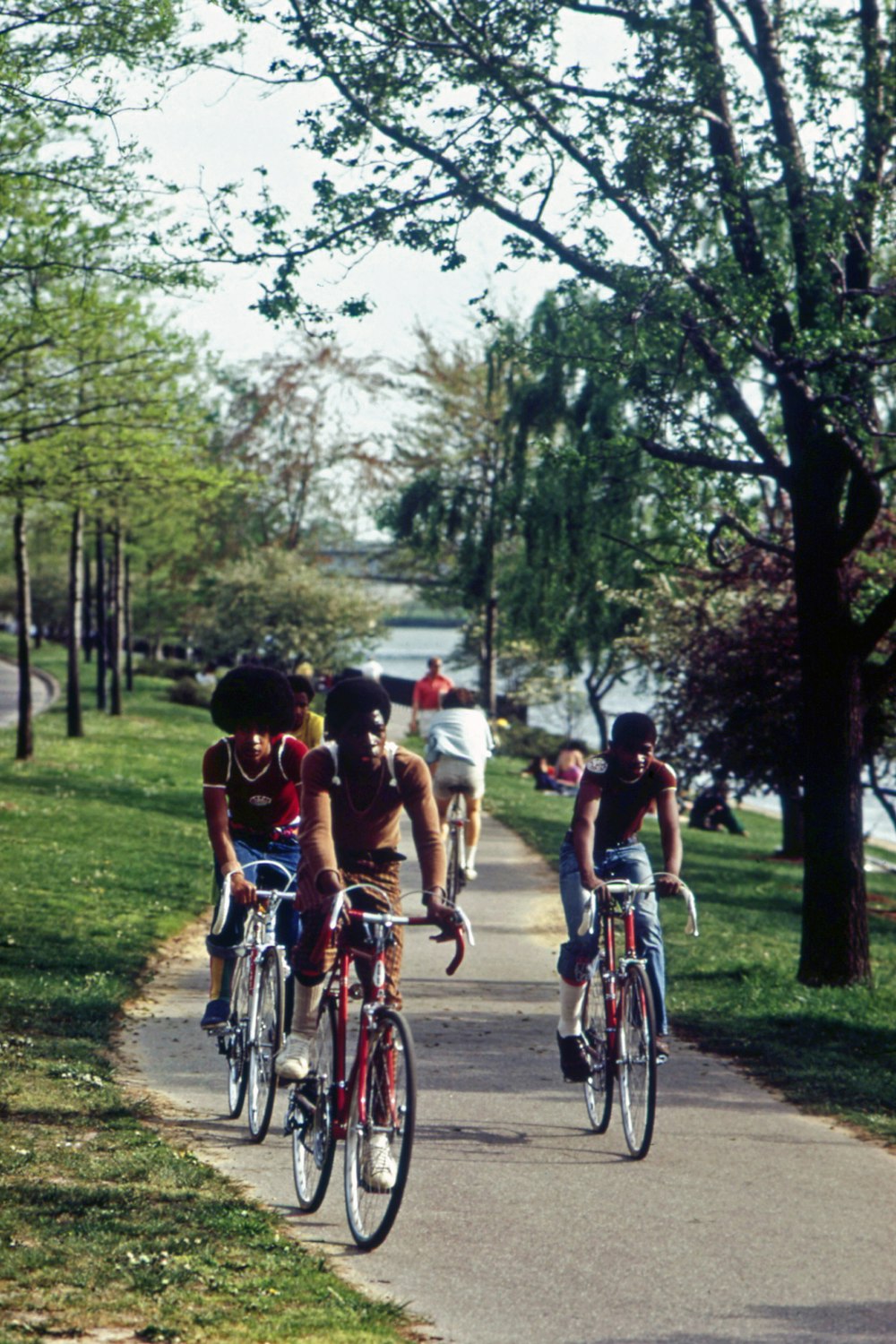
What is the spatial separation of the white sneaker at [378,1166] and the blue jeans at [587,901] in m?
2.01

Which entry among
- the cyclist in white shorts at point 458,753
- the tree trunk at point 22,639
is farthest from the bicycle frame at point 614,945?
the tree trunk at point 22,639

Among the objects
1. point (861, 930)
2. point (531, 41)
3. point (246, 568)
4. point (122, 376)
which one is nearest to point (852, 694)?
point (861, 930)

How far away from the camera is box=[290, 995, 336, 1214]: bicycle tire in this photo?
564 centimetres

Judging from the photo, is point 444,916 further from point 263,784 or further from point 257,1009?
point 263,784

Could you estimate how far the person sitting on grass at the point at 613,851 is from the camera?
7086 millimetres

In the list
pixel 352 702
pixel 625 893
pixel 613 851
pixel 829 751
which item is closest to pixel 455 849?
pixel 829 751

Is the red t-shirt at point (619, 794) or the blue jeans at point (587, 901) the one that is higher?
the red t-shirt at point (619, 794)

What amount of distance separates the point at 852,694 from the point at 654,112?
14.5 ft

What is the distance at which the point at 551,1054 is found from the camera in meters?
8.91

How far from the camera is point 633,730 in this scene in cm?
710

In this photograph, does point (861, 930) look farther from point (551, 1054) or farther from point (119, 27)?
point (119, 27)

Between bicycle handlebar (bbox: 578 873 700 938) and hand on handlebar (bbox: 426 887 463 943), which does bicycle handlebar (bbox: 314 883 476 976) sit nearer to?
hand on handlebar (bbox: 426 887 463 943)

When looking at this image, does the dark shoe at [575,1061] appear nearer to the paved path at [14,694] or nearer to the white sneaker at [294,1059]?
the white sneaker at [294,1059]

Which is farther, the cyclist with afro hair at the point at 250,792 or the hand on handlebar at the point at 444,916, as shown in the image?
the cyclist with afro hair at the point at 250,792
